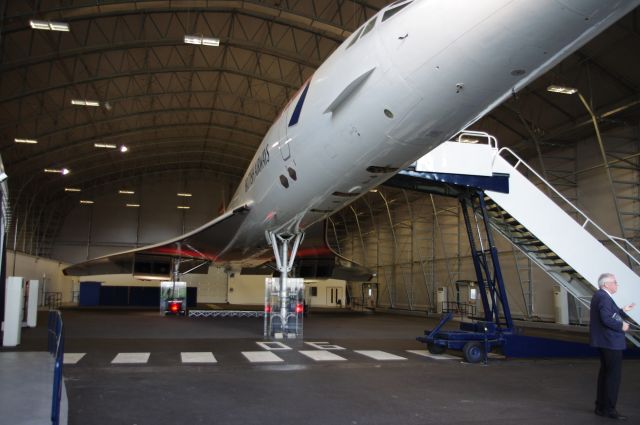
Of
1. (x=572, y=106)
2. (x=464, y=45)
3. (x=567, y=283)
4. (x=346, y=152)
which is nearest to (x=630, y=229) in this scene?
(x=572, y=106)

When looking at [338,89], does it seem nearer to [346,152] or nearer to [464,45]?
[346,152]

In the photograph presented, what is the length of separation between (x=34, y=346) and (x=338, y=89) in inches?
A: 306

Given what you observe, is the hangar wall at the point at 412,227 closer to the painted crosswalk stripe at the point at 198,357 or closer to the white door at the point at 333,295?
the white door at the point at 333,295

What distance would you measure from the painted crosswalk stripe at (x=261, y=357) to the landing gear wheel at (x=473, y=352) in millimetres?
3026

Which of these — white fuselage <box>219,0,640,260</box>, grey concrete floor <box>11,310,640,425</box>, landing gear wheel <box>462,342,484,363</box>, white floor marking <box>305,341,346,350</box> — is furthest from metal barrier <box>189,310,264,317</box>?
Answer: landing gear wheel <box>462,342,484,363</box>

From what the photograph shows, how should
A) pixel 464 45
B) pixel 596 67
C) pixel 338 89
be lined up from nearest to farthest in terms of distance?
pixel 464 45 < pixel 338 89 < pixel 596 67

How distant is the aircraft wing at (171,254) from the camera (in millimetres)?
15094

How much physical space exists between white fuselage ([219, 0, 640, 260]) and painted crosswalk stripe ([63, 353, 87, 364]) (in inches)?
168

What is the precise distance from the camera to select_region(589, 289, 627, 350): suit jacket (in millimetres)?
5215

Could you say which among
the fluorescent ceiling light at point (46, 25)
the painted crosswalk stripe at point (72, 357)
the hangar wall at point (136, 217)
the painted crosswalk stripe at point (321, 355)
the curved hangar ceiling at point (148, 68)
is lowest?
the painted crosswalk stripe at point (321, 355)


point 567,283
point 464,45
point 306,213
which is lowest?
point 567,283

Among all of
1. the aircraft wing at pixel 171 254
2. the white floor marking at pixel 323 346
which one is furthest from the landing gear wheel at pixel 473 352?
the aircraft wing at pixel 171 254

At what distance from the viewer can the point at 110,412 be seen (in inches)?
193

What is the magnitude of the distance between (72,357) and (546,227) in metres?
8.30
